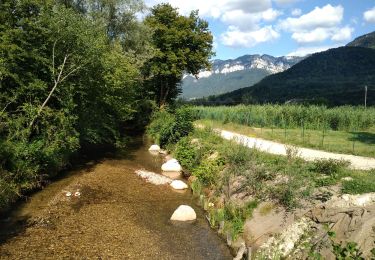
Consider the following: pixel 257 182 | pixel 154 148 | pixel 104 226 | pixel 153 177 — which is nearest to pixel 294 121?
pixel 154 148

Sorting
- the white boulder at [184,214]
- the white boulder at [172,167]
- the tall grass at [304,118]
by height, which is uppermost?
the tall grass at [304,118]

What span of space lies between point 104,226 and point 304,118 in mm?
29690

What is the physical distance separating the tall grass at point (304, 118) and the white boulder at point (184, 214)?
76.2ft

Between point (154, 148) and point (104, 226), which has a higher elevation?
point (154, 148)

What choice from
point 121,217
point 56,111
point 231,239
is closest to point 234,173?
point 231,239

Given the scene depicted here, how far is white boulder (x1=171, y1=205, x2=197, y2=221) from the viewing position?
16.8 meters

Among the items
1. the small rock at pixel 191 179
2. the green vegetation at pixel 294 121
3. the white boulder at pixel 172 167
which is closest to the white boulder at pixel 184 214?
the small rock at pixel 191 179

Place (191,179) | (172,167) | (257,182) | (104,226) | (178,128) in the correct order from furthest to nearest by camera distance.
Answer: (178,128) < (172,167) < (191,179) < (257,182) < (104,226)

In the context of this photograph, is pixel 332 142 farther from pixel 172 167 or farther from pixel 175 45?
pixel 175 45

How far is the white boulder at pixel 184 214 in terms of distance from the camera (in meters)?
16.8

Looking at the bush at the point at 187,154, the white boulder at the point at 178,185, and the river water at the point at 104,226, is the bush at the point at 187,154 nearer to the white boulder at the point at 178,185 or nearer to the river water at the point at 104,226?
the white boulder at the point at 178,185

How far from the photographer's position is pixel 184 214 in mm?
16891

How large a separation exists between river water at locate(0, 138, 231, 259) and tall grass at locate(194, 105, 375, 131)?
21.1 m

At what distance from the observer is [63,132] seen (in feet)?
69.5
